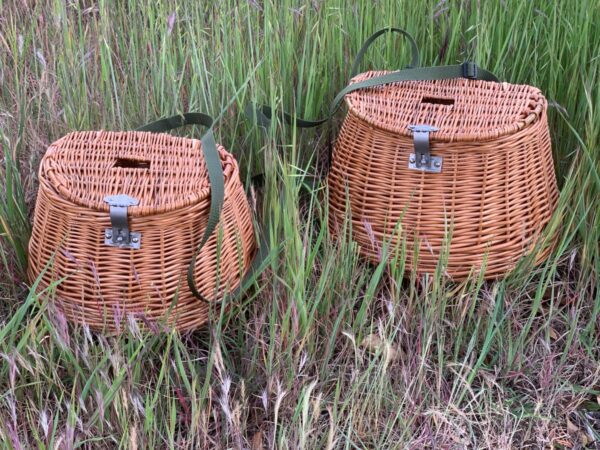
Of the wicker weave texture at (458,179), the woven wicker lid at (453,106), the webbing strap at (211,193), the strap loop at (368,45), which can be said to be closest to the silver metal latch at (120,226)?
the webbing strap at (211,193)

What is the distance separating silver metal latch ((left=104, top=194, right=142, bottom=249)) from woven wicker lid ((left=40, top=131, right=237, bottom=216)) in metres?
0.02

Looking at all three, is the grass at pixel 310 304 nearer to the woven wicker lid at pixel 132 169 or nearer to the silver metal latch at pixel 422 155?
the woven wicker lid at pixel 132 169

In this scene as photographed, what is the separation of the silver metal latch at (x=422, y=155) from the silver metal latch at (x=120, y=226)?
682 millimetres

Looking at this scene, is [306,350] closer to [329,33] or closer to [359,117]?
[359,117]

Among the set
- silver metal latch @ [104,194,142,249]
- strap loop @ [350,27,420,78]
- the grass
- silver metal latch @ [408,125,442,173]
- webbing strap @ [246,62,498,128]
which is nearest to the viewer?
the grass

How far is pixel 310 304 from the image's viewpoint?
185 centimetres

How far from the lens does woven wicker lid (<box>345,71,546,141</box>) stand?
202 cm

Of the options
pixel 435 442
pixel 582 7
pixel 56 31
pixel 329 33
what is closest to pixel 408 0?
pixel 329 33

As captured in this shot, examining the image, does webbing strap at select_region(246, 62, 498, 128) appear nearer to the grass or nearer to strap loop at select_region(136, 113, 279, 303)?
the grass

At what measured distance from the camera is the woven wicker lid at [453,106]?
6.62 ft

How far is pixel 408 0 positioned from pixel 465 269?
2.97 feet

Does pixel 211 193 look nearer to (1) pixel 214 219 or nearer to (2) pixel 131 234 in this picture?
(1) pixel 214 219

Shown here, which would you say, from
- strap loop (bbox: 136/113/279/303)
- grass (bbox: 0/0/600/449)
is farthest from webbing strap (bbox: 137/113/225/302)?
grass (bbox: 0/0/600/449)

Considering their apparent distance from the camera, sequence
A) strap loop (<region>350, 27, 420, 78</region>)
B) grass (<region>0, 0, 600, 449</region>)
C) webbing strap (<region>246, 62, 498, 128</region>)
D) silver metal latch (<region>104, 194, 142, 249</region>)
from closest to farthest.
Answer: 1. grass (<region>0, 0, 600, 449</region>)
2. silver metal latch (<region>104, 194, 142, 249</region>)
3. webbing strap (<region>246, 62, 498, 128</region>)
4. strap loop (<region>350, 27, 420, 78</region>)
